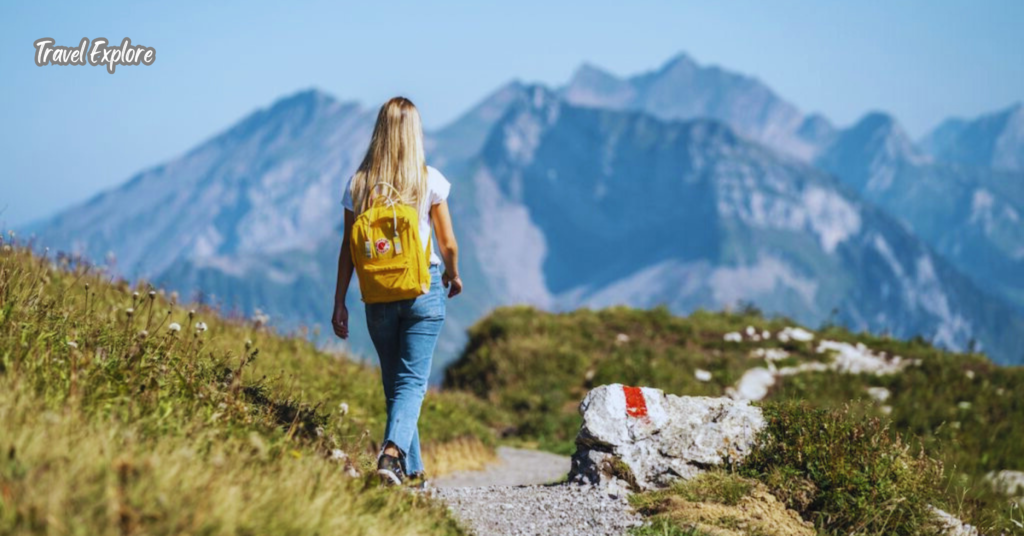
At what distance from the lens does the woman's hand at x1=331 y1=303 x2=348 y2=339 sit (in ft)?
21.0

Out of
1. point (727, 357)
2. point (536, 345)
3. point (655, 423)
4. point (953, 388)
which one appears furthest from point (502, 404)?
point (655, 423)

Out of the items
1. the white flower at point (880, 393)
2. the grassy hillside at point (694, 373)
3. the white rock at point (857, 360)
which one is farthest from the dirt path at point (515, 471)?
the white rock at point (857, 360)

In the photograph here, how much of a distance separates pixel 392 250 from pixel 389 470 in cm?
138

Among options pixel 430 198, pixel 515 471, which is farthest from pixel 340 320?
pixel 515 471

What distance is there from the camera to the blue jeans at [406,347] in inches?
244

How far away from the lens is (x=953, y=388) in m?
17.1

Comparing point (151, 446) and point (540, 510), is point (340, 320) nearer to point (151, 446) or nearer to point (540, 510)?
point (540, 510)

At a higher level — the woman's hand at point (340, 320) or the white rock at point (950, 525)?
the woman's hand at point (340, 320)

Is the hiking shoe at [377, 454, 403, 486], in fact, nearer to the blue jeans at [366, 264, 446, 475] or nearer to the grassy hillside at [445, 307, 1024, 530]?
the blue jeans at [366, 264, 446, 475]

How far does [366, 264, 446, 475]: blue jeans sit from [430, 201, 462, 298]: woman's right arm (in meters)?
0.19

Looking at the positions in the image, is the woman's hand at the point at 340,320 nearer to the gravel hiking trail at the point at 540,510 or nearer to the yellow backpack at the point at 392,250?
the yellow backpack at the point at 392,250

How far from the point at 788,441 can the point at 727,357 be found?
464 inches

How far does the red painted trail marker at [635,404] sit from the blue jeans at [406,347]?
1795 millimetres

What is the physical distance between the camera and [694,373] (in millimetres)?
17734
